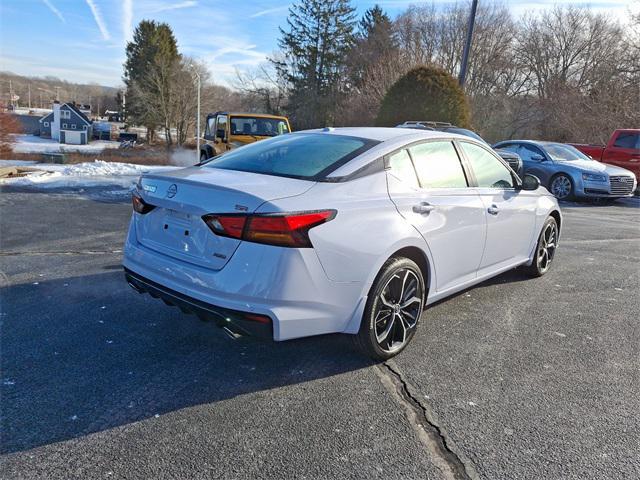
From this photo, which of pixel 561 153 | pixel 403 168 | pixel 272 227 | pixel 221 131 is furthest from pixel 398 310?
pixel 561 153

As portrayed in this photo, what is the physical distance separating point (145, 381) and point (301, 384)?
917 mm

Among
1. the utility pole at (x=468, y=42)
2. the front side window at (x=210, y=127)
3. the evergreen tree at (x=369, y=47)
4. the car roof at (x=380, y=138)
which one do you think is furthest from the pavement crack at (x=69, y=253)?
the evergreen tree at (x=369, y=47)

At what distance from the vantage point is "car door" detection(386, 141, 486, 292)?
3465 mm

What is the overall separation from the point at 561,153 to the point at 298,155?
476 inches

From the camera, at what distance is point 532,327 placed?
13.5 ft

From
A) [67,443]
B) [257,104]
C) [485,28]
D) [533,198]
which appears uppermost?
[485,28]

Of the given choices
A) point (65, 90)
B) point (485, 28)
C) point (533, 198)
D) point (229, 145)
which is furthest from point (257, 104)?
point (65, 90)

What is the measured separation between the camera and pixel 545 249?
5.51m

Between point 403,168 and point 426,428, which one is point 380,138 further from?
point 426,428

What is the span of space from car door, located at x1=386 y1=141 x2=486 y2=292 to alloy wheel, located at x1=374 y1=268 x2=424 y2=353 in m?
0.28

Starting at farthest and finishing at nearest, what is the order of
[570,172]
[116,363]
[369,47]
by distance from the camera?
[369,47], [570,172], [116,363]

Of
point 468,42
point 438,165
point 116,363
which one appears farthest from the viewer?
point 468,42

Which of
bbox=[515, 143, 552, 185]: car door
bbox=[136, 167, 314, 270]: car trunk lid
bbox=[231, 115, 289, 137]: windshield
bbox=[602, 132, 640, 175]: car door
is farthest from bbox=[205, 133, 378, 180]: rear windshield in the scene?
bbox=[602, 132, 640, 175]: car door

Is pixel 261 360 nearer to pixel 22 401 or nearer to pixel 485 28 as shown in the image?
pixel 22 401
